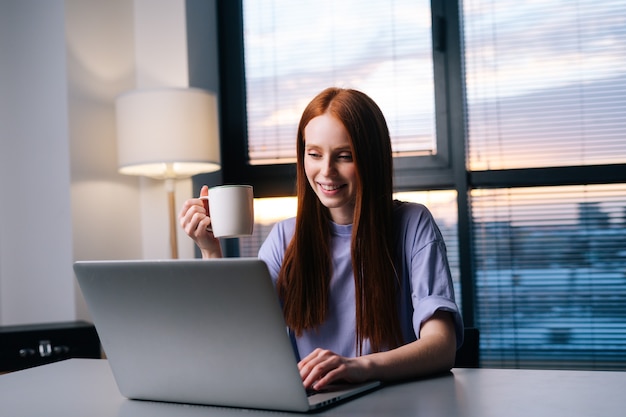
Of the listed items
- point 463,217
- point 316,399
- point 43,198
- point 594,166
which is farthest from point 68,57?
point 316,399

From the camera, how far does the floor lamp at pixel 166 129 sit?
2.74 metres

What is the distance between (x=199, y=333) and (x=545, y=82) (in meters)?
2.34

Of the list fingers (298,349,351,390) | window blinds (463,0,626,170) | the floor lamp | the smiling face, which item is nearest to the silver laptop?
fingers (298,349,351,390)

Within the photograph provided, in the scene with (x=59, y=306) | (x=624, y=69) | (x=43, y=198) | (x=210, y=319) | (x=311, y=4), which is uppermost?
(x=311, y=4)

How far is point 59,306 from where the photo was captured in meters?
2.92

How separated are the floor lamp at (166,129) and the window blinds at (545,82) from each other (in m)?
1.08

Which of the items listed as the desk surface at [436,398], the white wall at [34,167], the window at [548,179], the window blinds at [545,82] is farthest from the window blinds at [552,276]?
the desk surface at [436,398]

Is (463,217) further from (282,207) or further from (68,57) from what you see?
(68,57)

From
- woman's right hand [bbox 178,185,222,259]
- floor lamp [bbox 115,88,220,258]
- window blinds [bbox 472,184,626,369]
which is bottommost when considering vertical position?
window blinds [bbox 472,184,626,369]

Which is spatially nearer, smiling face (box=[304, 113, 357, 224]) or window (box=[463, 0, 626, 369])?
smiling face (box=[304, 113, 357, 224])

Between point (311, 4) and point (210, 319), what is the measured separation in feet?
8.25

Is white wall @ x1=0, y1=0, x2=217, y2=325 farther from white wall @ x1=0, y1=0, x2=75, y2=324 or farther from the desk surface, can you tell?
the desk surface

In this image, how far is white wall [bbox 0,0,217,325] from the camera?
9.54ft

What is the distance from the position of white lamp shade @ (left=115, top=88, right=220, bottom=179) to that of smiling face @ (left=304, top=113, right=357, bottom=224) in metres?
1.23
